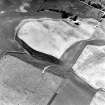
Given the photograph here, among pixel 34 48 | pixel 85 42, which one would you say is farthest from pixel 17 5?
pixel 85 42

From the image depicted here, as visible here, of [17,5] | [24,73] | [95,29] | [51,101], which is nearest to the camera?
[51,101]

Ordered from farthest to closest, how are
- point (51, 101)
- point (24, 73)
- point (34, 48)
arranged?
point (34, 48) < point (24, 73) < point (51, 101)

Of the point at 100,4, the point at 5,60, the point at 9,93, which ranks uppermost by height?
the point at 100,4

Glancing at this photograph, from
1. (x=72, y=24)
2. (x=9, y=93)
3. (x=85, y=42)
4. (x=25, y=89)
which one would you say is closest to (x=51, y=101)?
(x=25, y=89)

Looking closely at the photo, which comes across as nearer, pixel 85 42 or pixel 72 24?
pixel 85 42

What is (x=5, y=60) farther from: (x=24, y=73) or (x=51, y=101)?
(x=51, y=101)

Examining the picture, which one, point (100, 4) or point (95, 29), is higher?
point (100, 4)
